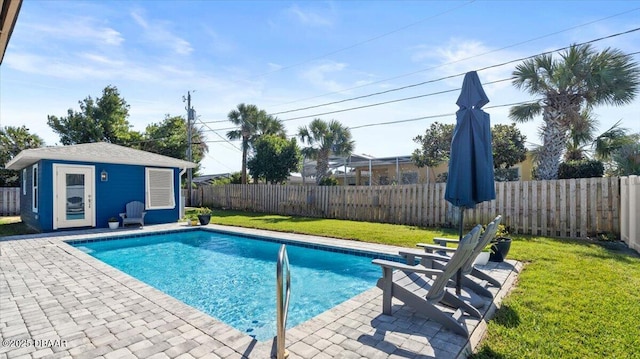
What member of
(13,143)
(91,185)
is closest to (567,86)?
(91,185)

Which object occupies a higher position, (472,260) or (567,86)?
(567,86)

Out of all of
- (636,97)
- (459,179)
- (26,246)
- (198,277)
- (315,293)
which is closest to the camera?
(459,179)

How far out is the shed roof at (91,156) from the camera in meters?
9.91

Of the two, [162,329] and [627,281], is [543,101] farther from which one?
[162,329]

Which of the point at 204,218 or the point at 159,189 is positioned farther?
the point at 159,189

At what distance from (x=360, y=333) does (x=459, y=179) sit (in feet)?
8.44

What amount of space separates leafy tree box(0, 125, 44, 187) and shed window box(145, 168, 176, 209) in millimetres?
13302

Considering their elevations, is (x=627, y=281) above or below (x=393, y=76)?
below

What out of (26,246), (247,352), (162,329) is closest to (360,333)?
(247,352)

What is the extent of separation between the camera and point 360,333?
3094 mm

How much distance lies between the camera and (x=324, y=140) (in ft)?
63.5

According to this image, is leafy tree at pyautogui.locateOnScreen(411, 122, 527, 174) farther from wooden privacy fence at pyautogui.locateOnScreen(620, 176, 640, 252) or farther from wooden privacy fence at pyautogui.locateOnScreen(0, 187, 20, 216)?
wooden privacy fence at pyautogui.locateOnScreen(0, 187, 20, 216)

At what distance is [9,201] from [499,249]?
22584 mm

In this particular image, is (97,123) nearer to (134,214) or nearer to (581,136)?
(134,214)
